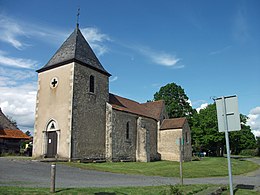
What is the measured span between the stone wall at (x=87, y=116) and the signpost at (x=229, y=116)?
1783 cm

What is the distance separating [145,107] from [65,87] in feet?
56.4

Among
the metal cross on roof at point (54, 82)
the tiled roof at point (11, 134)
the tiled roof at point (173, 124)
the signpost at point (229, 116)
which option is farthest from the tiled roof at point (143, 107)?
the signpost at point (229, 116)

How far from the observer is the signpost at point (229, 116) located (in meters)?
6.16

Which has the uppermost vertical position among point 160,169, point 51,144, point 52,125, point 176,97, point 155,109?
point 176,97

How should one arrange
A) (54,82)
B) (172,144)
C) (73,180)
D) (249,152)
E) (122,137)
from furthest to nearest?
(249,152) < (172,144) < (122,137) < (54,82) < (73,180)

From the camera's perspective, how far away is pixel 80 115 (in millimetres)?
23703

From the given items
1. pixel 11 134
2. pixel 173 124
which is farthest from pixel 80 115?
pixel 173 124

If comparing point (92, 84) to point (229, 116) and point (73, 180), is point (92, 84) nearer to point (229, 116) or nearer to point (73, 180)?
point (73, 180)

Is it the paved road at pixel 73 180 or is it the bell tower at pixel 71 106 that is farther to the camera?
the bell tower at pixel 71 106

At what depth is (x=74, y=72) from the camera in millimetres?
23891

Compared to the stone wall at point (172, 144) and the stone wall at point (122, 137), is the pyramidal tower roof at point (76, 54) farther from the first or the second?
the stone wall at point (172, 144)

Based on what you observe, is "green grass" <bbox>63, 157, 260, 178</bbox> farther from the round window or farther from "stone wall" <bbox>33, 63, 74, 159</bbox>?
the round window

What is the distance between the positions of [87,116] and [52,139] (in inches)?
153

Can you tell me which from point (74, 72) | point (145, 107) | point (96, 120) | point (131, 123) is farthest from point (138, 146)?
point (74, 72)
